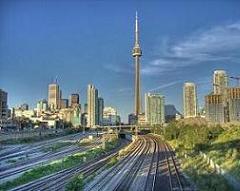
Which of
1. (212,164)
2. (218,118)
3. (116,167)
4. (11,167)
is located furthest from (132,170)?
(218,118)

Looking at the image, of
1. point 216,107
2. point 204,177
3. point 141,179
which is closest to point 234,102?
point 216,107

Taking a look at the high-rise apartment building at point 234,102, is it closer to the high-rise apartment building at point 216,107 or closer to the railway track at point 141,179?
the high-rise apartment building at point 216,107

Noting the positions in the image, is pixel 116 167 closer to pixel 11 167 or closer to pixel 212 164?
pixel 212 164

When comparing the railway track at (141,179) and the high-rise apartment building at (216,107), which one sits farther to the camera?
the high-rise apartment building at (216,107)

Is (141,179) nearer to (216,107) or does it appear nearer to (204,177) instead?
(204,177)

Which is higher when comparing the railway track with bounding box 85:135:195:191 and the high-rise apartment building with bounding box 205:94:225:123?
the high-rise apartment building with bounding box 205:94:225:123

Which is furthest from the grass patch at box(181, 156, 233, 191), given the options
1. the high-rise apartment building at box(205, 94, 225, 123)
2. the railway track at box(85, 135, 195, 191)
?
the high-rise apartment building at box(205, 94, 225, 123)

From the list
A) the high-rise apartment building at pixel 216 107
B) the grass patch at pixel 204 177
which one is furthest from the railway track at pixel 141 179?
the high-rise apartment building at pixel 216 107

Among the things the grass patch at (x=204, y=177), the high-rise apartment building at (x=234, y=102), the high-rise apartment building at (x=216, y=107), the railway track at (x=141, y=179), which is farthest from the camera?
the high-rise apartment building at (x=216, y=107)

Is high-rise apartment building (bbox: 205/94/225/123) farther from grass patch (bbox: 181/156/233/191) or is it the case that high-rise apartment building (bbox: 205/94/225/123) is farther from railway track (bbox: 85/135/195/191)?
railway track (bbox: 85/135/195/191)

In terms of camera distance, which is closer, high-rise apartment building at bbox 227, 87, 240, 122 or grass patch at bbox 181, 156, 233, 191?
grass patch at bbox 181, 156, 233, 191

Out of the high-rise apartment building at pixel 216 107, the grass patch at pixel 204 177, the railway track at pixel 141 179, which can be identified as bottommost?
the railway track at pixel 141 179

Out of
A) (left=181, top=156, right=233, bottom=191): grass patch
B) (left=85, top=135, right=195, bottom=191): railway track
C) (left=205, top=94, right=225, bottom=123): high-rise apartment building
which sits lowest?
(left=85, top=135, right=195, bottom=191): railway track
